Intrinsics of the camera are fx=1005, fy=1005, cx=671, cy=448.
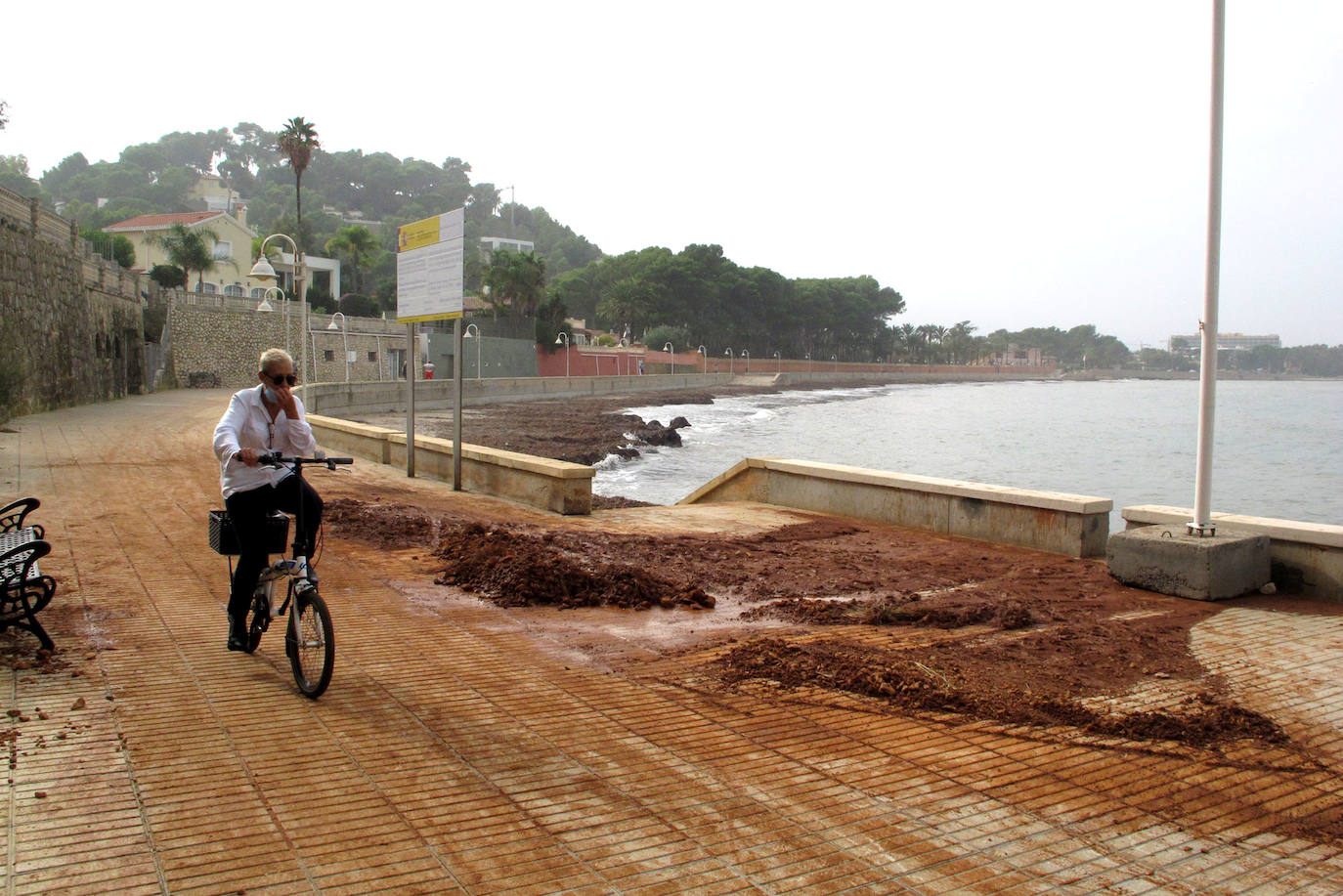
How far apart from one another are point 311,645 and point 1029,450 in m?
44.3

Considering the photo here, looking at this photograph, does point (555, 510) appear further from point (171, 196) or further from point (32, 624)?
point (171, 196)

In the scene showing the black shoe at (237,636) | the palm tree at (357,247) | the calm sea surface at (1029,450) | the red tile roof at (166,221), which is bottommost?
the calm sea surface at (1029,450)

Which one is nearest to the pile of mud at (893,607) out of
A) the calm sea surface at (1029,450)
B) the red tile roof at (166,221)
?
the calm sea surface at (1029,450)

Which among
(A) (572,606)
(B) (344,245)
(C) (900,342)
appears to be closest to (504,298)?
(B) (344,245)

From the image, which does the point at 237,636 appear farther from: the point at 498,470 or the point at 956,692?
the point at 498,470

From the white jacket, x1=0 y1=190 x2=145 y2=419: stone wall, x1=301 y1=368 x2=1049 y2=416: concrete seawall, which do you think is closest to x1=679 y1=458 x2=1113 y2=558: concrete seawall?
the white jacket

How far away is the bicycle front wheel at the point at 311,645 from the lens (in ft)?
14.8

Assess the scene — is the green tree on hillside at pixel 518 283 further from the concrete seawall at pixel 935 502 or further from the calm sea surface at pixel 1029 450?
the concrete seawall at pixel 935 502

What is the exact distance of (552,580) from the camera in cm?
718

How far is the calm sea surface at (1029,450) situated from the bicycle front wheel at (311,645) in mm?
16895

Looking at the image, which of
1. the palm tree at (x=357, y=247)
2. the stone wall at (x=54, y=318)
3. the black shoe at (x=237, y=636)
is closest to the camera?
the black shoe at (x=237, y=636)

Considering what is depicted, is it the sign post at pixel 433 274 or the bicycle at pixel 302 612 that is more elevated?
the sign post at pixel 433 274

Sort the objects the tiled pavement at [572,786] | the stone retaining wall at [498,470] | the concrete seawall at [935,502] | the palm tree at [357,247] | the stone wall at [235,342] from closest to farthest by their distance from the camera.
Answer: the tiled pavement at [572,786] < the concrete seawall at [935,502] < the stone retaining wall at [498,470] < the stone wall at [235,342] < the palm tree at [357,247]

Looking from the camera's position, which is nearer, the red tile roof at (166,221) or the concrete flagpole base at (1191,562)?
the concrete flagpole base at (1191,562)
